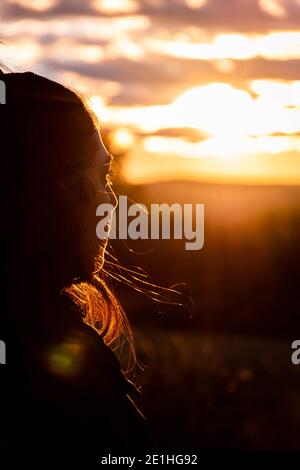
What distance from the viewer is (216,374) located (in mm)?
10688

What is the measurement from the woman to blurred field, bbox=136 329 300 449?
18.2 ft

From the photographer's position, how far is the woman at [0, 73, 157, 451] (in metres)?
1.86

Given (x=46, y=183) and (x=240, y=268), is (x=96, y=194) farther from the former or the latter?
(x=240, y=268)

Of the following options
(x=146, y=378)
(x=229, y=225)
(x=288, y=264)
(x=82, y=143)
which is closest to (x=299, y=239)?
(x=288, y=264)

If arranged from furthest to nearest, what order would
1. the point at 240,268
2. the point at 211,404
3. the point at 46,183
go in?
1. the point at 240,268
2. the point at 211,404
3. the point at 46,183

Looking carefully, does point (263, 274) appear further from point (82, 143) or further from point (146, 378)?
point (82, 143)

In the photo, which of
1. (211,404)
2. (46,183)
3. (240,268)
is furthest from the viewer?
(240,268)

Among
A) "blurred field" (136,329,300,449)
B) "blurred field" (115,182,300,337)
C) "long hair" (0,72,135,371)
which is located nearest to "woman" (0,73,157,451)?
"long hair" (0,72,135,371)

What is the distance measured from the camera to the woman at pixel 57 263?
1.86m

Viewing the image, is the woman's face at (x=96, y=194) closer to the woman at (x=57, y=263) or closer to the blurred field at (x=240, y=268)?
the woman at (x=57, y=263)

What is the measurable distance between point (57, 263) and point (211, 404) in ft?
24.7

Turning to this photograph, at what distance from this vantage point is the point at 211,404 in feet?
30.7

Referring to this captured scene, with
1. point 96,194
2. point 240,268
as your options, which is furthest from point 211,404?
→ point 240,268

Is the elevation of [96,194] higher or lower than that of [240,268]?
lower
